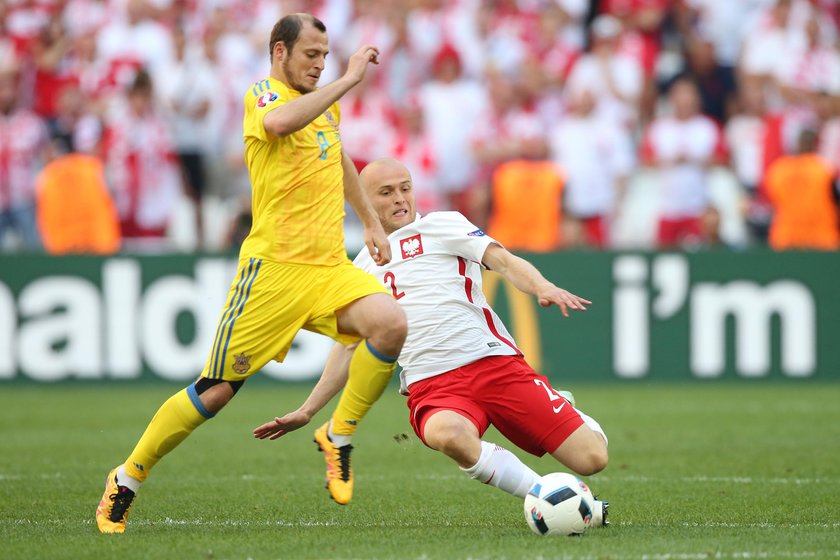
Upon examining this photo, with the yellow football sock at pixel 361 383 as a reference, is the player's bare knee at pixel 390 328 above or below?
above

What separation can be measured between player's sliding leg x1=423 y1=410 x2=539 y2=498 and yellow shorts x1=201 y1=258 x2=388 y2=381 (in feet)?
2.30

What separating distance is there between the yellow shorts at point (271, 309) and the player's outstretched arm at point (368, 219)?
0.28m

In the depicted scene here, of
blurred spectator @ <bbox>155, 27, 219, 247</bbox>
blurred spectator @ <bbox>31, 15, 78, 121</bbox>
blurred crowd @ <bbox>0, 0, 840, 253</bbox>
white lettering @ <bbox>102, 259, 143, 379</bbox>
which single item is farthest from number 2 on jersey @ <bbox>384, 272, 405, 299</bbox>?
blurred spectator @ <bbox>31, 15, 78, 121</bbox>

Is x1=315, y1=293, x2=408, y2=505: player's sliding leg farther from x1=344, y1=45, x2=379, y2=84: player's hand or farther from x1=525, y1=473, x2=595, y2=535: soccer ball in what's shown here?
x1=344, y1=45, x2=379, y2=84: player's hand

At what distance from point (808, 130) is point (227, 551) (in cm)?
1139

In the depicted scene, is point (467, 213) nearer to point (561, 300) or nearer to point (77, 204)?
point (77, 204)

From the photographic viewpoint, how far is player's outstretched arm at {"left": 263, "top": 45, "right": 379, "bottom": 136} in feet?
21.1

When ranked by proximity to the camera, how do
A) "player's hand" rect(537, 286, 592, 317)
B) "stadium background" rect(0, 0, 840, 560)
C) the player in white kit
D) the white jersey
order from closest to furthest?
1. "player's hand" rect(537, 286, 592, 317)
2. the player in white kit
3. the white jersey
4. "stadium background" rect(0, 0, 840, 560)

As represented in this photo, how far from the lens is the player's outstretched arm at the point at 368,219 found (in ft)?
23.4

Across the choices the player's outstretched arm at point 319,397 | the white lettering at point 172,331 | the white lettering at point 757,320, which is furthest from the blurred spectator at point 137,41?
the player's outstretched arm at point 319,397

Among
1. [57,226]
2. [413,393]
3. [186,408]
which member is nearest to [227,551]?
[186,408]

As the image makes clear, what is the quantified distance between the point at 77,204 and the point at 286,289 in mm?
9671

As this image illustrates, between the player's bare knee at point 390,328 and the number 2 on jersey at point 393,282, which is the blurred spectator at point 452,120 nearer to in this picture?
the number 2 on jersey at point 393,282

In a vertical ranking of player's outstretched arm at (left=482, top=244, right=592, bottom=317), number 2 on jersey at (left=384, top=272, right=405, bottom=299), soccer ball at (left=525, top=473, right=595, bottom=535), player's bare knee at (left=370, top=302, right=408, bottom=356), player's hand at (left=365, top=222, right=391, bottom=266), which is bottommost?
soccer ball at (left=525, top=473, right=595, bottom=535)
